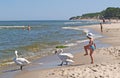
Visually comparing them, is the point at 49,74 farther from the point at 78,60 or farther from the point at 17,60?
the point at 78,60

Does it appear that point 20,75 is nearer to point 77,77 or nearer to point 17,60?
point 17,60

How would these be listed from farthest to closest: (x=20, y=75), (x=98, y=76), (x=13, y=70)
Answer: (x=13, y=70) → (x=20, y=75) → (x=98, y=76)

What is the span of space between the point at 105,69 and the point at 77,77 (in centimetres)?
140

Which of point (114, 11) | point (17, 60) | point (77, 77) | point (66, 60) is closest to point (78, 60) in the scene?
point (66, 60)

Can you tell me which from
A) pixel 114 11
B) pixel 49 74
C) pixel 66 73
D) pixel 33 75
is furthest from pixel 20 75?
pixel 114 11

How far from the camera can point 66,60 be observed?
1526cm

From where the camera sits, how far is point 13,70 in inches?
583

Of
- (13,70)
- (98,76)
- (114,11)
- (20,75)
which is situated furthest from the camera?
(114,11)

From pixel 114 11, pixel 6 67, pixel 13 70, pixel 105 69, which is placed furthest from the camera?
pixel 114 11

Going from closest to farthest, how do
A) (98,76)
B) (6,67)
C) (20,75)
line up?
(98,76)
(20,75)
(6,67)

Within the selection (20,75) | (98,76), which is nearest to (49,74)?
(20,75)

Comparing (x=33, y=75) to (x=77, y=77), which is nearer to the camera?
(x=77, y=77)

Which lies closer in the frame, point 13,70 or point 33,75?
point 33,75

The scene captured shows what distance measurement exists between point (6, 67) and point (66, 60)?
10.9 feet
